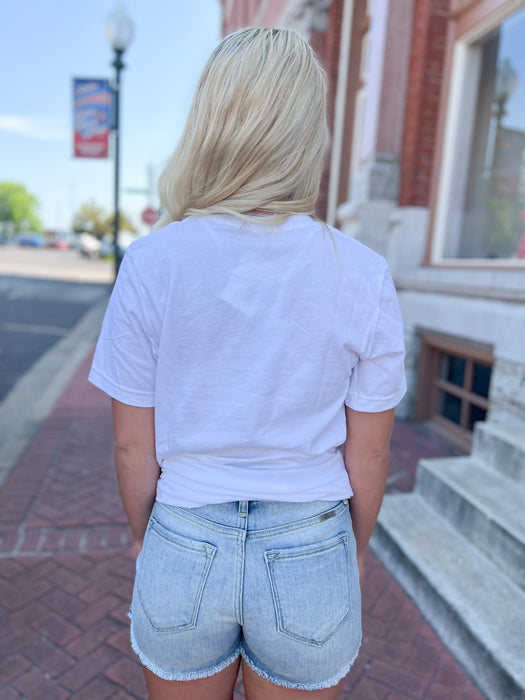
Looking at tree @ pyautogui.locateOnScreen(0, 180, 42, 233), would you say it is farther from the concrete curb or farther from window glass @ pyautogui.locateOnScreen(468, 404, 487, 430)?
window glass @ pyautogui.locateOnScreen(468, 404, 487, 430)

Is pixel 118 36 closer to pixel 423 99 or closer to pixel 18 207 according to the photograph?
pixel 423 99

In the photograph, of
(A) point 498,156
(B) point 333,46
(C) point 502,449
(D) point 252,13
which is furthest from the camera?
(D) point 252,13

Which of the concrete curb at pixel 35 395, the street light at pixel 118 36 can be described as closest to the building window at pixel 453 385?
the concrete curb at pixel 35 395

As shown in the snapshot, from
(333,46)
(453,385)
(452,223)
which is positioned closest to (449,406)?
(453,385)

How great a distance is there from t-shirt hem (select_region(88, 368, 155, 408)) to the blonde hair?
1.29 ft

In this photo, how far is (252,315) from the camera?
3.36 ft

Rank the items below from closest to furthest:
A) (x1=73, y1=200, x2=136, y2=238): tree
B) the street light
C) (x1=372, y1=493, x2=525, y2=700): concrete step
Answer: (x1=372, y1=493, x2=525, y2=700): concrete step → the street light → (x1=73, y1=200, x2=136, y2=238): tree

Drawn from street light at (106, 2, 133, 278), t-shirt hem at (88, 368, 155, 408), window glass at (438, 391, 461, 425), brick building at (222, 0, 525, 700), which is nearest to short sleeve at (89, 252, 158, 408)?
t-shirt hem at (88, 368, 155, 408)

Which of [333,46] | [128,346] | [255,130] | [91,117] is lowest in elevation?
[128,346]

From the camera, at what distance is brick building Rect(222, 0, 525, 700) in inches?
131

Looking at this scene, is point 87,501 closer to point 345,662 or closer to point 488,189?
point 345,662

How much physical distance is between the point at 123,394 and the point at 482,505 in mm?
2354

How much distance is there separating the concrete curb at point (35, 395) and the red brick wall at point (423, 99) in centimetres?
461

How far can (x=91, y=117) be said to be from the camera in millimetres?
10617
